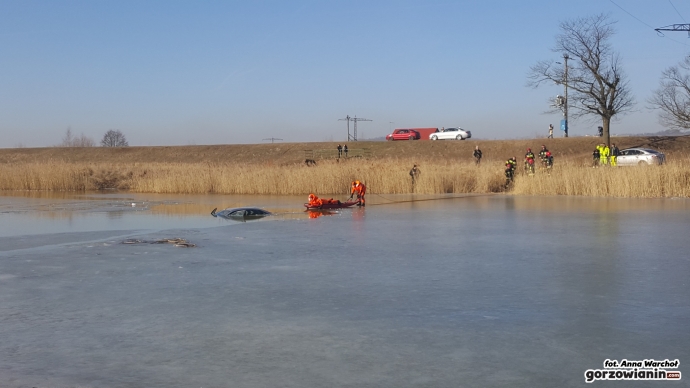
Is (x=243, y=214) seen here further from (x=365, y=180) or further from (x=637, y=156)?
(x=637, y=156)

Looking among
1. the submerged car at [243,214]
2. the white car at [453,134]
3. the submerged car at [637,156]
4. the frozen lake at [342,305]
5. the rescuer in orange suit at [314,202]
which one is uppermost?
the white car at [453,134]

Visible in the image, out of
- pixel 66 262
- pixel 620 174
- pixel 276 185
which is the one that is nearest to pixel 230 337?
pixel 66 262

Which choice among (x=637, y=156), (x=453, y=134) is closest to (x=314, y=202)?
(x=637, y=156)

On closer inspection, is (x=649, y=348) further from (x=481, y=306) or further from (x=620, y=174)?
(x=620, y=174)

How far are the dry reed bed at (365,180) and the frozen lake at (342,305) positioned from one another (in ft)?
29.2

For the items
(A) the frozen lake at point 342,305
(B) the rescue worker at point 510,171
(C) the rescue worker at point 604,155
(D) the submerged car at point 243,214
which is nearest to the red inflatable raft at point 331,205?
(D) the submerged car at point 243,214

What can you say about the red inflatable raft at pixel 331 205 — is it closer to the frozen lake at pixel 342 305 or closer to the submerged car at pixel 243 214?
the submerged car at pixel 243 214

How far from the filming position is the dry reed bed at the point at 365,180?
21.2m

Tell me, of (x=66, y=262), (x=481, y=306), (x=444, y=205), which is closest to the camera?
(x=481, y=306)

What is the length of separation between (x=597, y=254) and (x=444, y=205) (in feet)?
30.2

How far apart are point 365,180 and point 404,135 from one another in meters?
33.7

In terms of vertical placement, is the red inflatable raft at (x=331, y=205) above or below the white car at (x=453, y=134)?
below

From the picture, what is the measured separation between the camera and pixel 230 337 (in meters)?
5.55

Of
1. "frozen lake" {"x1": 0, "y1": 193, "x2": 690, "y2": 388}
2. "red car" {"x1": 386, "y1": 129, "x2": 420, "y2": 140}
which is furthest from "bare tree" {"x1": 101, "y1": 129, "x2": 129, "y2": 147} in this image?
"frozen lake" {"x1": 0, "y1": 193, "x2": 690, "y2": 388}
